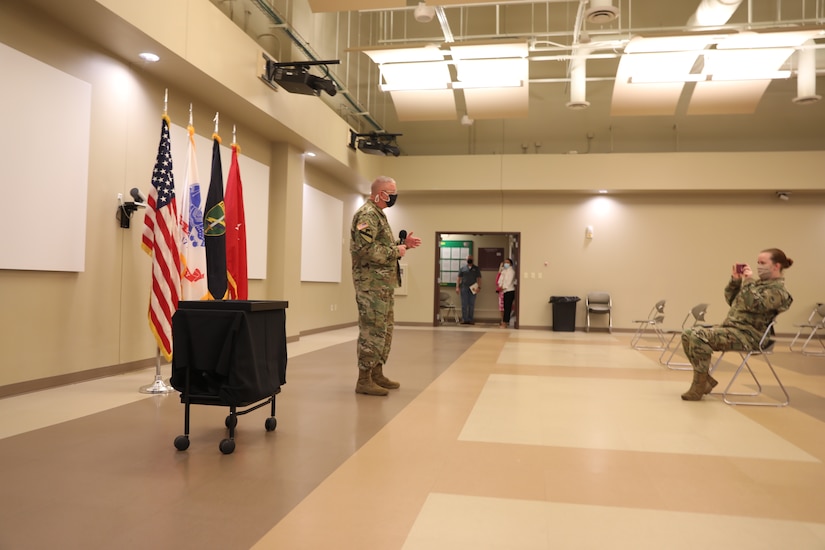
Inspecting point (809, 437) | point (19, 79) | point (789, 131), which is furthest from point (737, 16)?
point (19, 79)

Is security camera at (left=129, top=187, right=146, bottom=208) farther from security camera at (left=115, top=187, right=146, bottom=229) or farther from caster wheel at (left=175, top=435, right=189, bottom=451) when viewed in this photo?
caster wheel at (left=175, top=435, right=189, bottom=451)

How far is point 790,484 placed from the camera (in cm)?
279

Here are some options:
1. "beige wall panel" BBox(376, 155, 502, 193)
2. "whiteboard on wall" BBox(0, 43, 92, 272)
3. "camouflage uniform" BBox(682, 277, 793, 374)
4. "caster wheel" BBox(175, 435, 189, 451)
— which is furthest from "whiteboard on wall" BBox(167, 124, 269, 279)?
"camouflage uniform" BBox(682, 277, 793, 374)

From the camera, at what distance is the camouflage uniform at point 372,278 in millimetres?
4703

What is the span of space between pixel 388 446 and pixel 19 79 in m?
4.03

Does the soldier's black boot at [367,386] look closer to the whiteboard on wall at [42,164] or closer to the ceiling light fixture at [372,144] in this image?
the whiteboard on wall at [42,164]

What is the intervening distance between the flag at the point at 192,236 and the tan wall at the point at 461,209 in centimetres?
70

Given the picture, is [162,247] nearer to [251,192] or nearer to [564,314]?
[251,192]

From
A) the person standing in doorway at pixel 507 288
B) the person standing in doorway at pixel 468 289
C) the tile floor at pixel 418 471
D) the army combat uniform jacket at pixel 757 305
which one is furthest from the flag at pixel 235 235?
the person standing in doorway at pixel 468 289

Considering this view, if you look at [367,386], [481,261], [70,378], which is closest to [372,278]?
[367,386]

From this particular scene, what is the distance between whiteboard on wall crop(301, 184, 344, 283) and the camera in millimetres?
10508

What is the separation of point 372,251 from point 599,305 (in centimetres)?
930

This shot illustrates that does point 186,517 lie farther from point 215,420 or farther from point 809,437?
point 809,437

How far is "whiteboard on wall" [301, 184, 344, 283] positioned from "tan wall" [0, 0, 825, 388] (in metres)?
0.26
